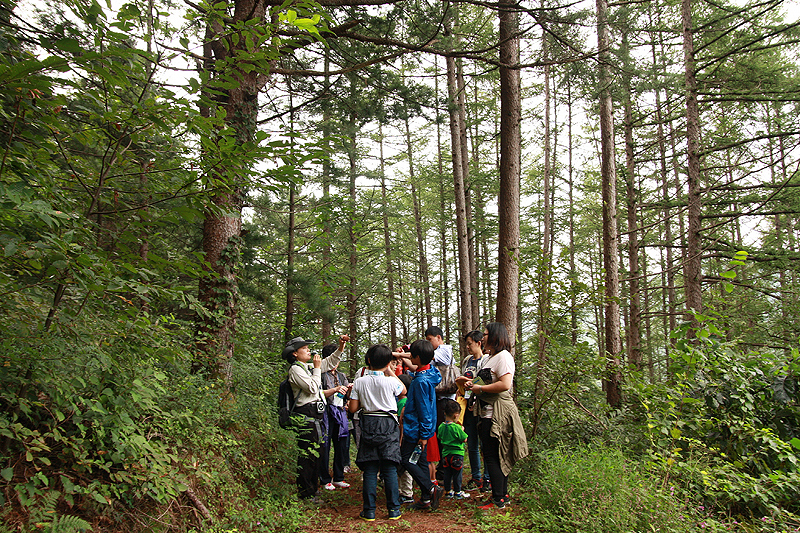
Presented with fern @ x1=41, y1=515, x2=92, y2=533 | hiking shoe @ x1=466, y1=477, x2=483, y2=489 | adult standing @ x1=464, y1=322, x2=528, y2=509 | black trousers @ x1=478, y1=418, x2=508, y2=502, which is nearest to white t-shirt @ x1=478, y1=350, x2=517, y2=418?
adult standing @ x1=464, y1=322, x2=528, y2=509

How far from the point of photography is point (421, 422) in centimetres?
534

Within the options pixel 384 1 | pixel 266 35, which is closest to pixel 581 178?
pixel 384 1

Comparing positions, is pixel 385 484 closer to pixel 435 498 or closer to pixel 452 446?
pixel 435 498

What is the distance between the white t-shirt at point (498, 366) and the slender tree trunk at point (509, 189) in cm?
215

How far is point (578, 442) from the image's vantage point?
623cm

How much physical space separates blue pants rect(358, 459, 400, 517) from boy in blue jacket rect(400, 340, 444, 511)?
34 cm

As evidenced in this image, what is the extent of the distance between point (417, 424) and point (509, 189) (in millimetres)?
4244

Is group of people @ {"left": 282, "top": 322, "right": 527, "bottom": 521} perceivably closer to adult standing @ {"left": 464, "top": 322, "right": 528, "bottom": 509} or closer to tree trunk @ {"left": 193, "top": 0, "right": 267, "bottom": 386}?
adult standing @ {"left": 464, "top": 322, "right": 528, "bottom": 509}

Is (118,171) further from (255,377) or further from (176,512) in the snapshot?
(255,377)

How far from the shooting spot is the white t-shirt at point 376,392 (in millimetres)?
5082

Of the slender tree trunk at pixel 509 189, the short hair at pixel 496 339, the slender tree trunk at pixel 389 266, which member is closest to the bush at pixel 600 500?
the short hair at pixel 496 339

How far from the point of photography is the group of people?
496cm

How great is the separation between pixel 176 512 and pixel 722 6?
46.9 ft

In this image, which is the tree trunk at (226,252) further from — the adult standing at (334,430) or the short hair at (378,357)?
the short hair at (378,357)
